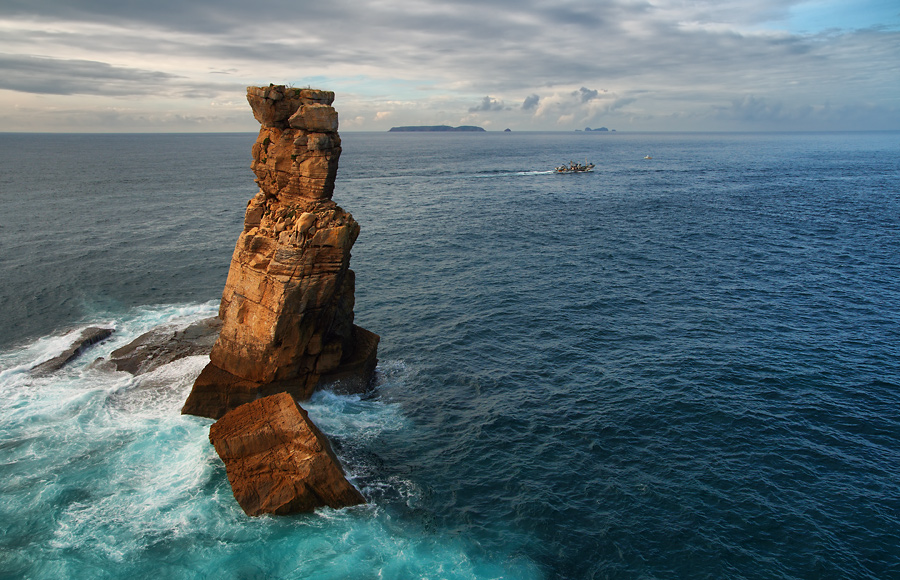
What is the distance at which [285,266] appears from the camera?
38031 millimetres

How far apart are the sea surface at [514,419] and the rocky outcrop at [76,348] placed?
98 cm

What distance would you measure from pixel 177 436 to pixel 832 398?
4545 centimetres

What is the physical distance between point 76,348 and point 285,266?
2240cm

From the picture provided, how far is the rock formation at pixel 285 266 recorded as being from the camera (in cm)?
3803

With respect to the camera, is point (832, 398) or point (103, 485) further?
point (832, 398)

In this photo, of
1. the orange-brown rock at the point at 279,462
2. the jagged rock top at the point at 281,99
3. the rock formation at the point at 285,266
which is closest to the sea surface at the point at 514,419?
the orange-brown rock at the point at 279,462

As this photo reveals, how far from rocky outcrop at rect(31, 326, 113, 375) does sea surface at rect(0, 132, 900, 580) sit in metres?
0.98

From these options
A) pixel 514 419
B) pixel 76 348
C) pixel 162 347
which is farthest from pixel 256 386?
pixel 76 348

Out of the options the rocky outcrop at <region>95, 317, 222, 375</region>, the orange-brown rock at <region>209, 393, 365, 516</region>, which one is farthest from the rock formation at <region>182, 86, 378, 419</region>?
the rocky outcrop at <region>95, 317, 222, 375</region>

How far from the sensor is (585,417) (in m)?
38.8

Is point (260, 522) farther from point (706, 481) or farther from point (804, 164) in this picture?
point (804, 164)

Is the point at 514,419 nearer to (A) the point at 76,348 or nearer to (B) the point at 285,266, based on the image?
(B) the point at 285,266

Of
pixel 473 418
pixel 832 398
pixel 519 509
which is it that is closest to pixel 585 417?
pixel 473 418

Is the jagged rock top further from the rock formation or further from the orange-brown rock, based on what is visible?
the orange-brown rock
